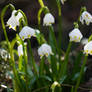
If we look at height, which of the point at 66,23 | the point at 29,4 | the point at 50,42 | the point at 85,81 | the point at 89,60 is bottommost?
the point at 85,81

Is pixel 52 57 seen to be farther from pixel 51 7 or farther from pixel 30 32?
pixel 51 7

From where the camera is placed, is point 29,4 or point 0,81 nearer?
point 0,81

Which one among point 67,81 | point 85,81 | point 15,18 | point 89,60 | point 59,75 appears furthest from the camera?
point 89,60

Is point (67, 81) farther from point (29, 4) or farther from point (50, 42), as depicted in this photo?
point (29, 4)

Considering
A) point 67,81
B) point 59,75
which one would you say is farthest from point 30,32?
point 67,81

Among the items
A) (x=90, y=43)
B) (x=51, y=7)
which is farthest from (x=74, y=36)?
(x=51, y=7)

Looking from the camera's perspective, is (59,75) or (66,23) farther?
(66,23)

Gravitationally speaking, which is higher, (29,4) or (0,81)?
(29,4)

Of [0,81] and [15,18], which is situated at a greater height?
[15,18]

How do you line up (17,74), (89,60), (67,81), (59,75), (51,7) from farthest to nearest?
(51,7), (89,60), (67,81), (59,75), (17,74)

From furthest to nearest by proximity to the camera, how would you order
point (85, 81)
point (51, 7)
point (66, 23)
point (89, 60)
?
point (66, 23)
point (51, 7)
point (89, 60)
point (85, 81)
